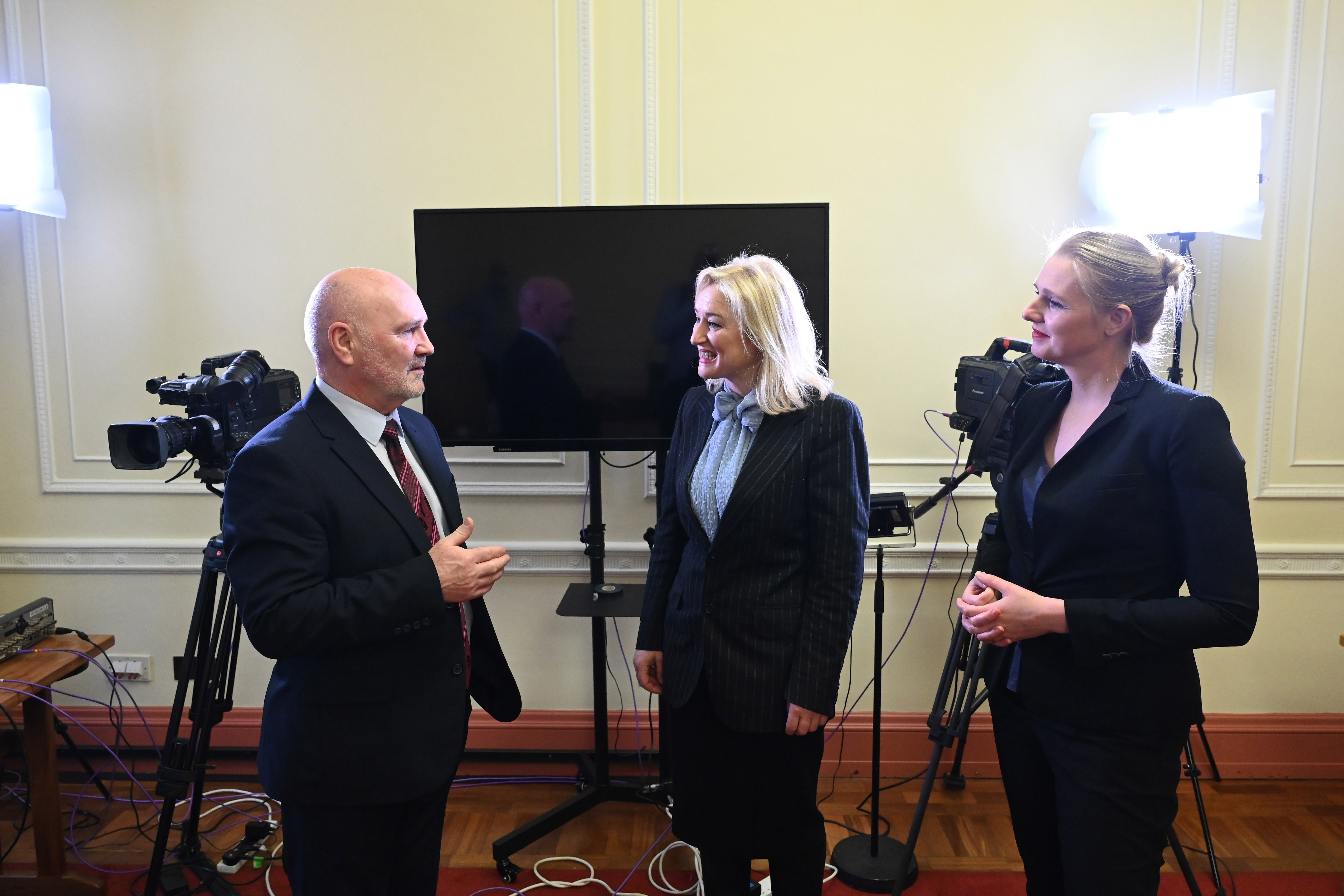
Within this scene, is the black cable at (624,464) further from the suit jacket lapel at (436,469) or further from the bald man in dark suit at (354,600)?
the bald man in dark suit at (354,600)

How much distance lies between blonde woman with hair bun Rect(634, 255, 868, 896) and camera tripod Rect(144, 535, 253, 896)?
44.3 inches

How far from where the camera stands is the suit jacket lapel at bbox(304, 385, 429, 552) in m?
1.51

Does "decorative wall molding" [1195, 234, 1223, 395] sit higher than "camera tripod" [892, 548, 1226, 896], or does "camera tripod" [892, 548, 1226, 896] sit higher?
"decorative wall molding" [1195, 234, 1223, 395]

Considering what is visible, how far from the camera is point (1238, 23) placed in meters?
2.66

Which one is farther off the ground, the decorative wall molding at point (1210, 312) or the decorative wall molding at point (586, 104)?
the decorative wall molding at point (586, 104)

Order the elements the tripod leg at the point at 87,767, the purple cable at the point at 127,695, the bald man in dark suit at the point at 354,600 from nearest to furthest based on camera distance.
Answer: the bald man in dark suit at the point at 354,600, the tripod leg at the point at 87,767, the purple cable at the point at 127,695

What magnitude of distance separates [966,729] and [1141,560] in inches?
28.8

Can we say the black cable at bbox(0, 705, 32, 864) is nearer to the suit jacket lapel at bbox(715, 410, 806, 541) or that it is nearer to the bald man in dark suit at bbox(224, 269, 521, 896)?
the bald man in dark suit at bbox(224, 269, 521, 896)

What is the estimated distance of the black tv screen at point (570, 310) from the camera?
7.88ft

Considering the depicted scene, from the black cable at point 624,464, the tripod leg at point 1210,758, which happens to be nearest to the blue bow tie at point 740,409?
→ the black cable at point 624,464

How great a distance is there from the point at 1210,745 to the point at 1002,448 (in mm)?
1604

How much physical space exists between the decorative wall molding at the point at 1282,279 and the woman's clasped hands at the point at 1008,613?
185 centimetres

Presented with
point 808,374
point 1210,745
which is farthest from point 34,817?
point 1210,745

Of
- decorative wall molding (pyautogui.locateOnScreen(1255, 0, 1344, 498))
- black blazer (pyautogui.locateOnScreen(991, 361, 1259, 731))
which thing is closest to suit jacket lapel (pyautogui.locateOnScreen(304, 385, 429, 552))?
black blazer (pyautogui.locateOnScreen(991, 361, 1259, 731))
